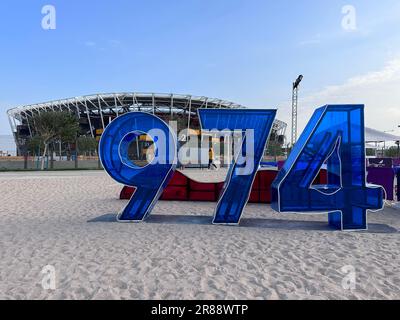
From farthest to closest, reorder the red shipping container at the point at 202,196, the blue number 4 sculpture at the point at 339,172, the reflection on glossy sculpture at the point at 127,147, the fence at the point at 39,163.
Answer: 1. the fence at the point at 39,163
2. the red shipping container at the point at 202,196
3. the reflection on glossy sculpture at the point at 127,147
4. the blue number 4 sculpture at the point at 339,172

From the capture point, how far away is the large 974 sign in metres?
6.27

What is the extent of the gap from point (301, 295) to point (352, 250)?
7.07 ft

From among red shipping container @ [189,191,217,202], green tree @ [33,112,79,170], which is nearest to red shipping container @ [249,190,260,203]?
red shipping container @ [189,191,217,202]

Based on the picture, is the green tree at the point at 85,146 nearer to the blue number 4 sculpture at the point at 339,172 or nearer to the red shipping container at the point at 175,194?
the red shipping container at the point at 175,194

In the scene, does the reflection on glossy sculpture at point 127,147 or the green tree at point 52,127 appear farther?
the green tree at point 52,127

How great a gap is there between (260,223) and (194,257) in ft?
9.90

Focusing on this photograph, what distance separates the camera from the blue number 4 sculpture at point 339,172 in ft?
20.5

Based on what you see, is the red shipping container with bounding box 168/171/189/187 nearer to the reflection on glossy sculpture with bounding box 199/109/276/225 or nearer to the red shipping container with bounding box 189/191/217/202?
the red shipping container with bounding box 189/191/217/202

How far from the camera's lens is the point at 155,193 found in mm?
7043

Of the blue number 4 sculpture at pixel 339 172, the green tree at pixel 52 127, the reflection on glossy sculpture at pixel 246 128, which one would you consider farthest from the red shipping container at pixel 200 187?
the green tree at pixel 52 127

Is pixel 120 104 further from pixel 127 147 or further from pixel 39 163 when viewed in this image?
pixel 127 147

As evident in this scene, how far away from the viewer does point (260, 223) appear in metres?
7.21

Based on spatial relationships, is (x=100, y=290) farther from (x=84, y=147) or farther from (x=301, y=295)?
(x=84, y=147)

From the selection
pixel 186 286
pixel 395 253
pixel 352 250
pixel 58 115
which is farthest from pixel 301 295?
pixel 58 115
